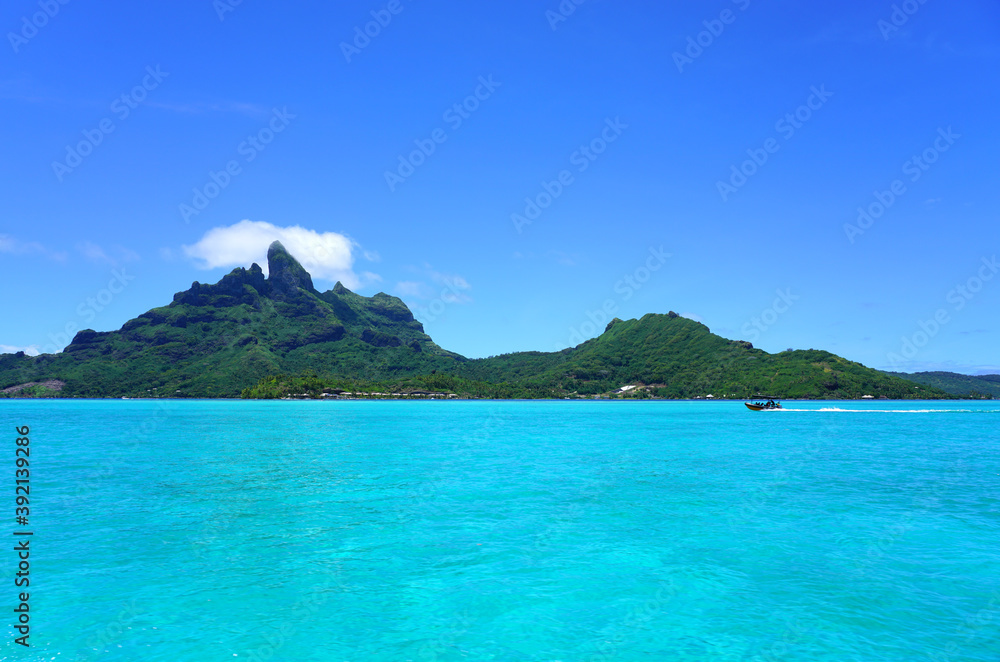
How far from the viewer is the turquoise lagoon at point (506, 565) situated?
53.9ft

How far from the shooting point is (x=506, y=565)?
2297 cm

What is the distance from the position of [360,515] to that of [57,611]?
15.2 m

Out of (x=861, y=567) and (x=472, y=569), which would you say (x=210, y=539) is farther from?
(x=861, y=567)

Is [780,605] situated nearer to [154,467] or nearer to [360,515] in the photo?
[360,515]

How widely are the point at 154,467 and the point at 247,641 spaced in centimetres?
4145

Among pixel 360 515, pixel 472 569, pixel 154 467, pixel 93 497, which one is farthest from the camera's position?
pixel 154 467

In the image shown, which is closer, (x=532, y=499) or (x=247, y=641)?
(x=247, y=641)

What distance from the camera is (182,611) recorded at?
1814cm

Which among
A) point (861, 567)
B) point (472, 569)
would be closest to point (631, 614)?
A: point (472, 569)

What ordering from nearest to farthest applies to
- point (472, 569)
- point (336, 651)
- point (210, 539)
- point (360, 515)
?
point (336, 651), point (472, 569), point (210, 539), point (360, 515)

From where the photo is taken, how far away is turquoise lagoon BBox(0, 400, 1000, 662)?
16422 mm

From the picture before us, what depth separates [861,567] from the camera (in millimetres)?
22906

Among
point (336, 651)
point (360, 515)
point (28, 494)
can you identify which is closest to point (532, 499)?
point (360, 515)

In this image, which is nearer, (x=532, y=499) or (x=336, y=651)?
(x=336, y=651)
